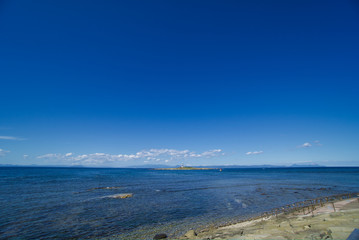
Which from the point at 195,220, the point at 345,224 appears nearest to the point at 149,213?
the point at 195,220

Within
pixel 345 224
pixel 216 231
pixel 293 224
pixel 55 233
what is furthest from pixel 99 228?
pixel 345 224

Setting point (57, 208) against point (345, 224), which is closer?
point (345, 224)

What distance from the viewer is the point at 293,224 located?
16281mm

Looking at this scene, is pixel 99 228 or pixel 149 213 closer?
pixel 99 228

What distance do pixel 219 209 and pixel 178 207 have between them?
6.19 m

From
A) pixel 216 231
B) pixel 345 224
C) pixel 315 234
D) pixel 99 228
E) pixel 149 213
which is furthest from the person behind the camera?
pixel 149 213

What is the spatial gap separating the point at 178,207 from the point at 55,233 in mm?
15852

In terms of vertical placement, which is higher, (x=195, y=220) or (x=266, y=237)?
(x=266, y=237)

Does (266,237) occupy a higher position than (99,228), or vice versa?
(266,237)

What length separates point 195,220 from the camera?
2130cm

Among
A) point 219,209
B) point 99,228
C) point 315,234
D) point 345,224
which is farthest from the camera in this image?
point 219,209

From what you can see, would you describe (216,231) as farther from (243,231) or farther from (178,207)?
(178,207)

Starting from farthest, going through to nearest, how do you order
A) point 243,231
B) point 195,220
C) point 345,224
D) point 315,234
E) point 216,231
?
point 195,220 < point 216,231 < point 243,231 < point 345,224 < point 315,234

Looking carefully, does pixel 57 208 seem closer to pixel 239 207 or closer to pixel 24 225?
pixel 24 225
